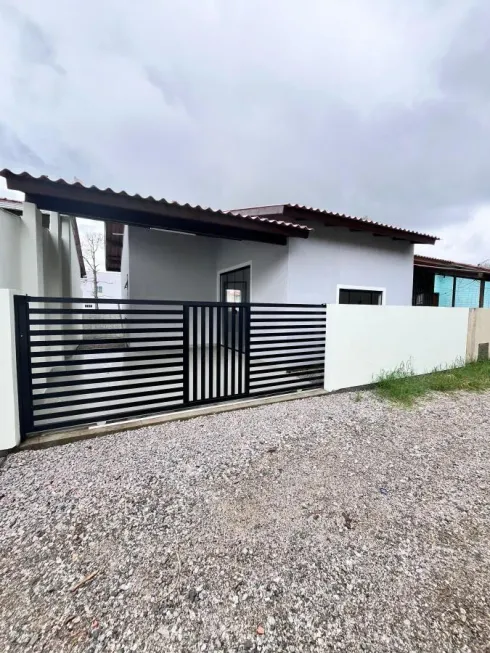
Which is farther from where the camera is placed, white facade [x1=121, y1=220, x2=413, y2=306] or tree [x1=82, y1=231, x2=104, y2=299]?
tree [x1=82, y1=231, x2=104, y2=299]

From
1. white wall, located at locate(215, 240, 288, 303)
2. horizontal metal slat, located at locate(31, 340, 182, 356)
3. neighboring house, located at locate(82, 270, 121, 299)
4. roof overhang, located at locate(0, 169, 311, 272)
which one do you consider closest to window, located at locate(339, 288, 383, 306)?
white wall, located at locate(215, 240, 288, 303)

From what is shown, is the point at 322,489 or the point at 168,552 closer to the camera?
the point at 168,552

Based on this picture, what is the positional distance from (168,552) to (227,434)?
69.9 inches

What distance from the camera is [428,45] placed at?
7.25 metres

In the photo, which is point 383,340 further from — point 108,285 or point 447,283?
point 108,285

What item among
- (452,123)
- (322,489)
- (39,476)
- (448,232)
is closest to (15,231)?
(39,476)

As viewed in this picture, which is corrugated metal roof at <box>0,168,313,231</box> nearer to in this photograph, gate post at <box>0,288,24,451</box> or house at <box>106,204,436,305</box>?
house at <box>106,204,436,305</box>

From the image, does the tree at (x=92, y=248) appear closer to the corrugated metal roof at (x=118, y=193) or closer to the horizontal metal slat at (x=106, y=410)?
the corrugated metal roof at (x=118, y=193)

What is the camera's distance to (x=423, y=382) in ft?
19.9

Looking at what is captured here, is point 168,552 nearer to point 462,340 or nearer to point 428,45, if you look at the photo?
point 462,340

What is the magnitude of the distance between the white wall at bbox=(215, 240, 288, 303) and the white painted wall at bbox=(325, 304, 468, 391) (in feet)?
6.34

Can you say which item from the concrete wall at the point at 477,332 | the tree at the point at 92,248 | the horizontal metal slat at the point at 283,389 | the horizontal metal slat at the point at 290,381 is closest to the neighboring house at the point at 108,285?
the tree at the point at 92,248

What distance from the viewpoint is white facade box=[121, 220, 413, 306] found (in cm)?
716

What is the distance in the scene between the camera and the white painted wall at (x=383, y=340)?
5352 millimetres
